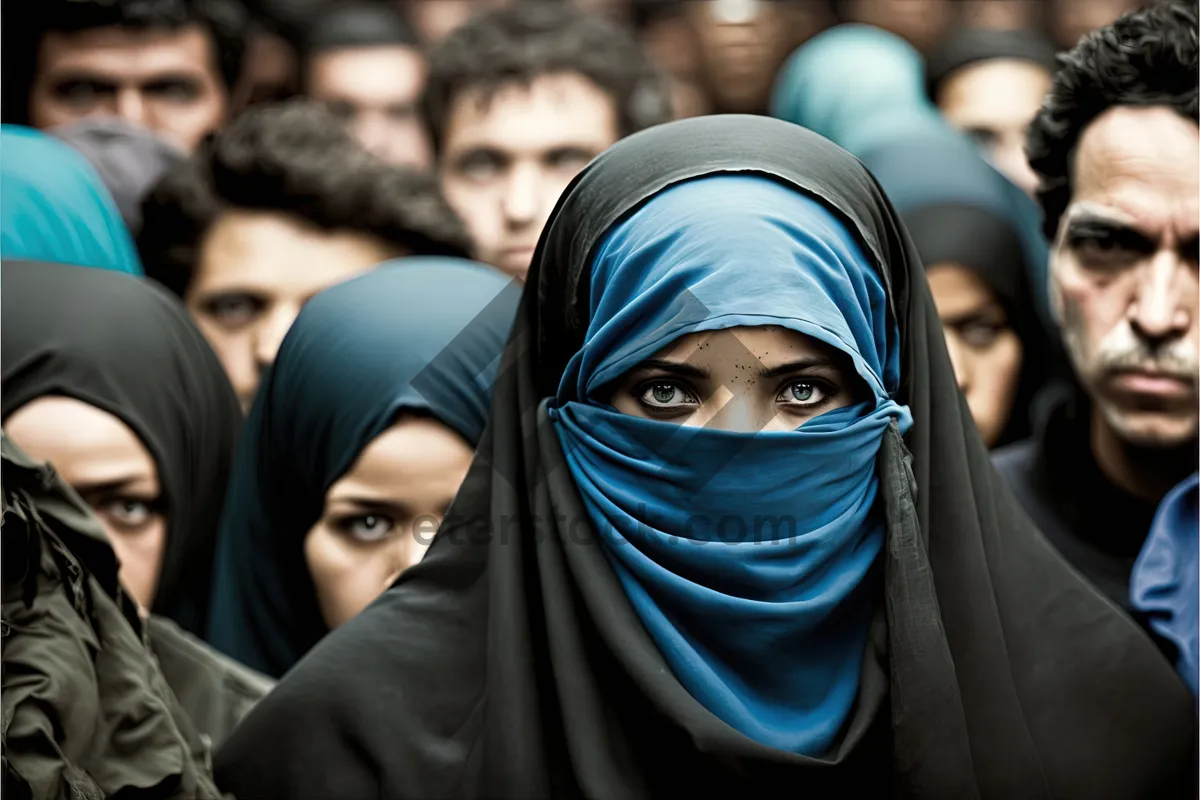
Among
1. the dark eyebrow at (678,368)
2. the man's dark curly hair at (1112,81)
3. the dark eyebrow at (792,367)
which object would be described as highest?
the man's dark curly hair at (1112,81)

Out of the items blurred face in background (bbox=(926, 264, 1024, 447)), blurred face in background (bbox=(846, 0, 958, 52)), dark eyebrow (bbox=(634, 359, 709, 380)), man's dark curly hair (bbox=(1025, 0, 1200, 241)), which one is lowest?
blurred face in background (bbox=(926, 264, 1024, 447))

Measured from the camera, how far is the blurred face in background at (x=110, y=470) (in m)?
3.14

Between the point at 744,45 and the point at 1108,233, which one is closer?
the point at 1108,233

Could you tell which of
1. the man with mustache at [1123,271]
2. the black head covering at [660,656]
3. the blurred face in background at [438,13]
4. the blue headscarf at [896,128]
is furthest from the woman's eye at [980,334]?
the blurred face in background at [438,13]

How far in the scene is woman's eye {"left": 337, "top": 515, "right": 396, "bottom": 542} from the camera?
3270 millimetres

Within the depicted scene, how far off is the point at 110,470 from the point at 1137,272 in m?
1.90

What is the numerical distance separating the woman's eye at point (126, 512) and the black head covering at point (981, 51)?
12.6 feet

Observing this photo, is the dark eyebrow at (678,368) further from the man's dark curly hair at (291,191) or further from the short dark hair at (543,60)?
the short dark hair at (543,60)

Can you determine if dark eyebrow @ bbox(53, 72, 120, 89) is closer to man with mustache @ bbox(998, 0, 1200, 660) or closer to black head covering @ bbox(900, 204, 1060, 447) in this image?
black head covering @ bbox(900, 204, 1060, 447)

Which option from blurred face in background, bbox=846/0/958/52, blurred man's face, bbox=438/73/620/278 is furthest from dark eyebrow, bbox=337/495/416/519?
blurred face in background, bbox=846/0/958/52

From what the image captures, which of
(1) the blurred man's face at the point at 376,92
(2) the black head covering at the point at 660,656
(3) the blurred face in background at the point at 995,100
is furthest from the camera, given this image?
(1) the blurred man's face at the point at 376,92

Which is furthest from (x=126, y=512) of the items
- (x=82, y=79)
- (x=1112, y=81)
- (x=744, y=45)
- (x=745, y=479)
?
(x=744, y=45)

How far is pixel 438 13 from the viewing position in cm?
747

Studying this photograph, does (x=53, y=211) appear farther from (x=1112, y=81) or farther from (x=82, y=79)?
(x=1112, y=81)
